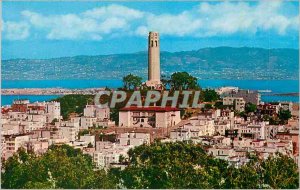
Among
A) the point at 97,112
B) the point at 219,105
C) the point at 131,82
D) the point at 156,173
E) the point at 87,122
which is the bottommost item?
the point at 156,173

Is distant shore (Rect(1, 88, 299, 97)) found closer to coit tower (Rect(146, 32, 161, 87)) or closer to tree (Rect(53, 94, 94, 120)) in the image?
tree (Rect(53, 94, 94, 120))

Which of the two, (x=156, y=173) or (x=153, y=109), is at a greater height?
(x=153, y=109)

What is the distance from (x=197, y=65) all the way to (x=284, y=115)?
4.20 ft

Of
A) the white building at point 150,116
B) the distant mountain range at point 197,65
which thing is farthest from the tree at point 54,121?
the white building at point 150,116

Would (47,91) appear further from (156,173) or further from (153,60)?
(156,173)

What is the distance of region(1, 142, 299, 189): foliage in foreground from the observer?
274 inches

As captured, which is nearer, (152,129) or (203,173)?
(203,173)

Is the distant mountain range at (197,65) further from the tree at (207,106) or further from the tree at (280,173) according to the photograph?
the tree at (280,173)

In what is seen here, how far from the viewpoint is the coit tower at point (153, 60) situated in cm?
956

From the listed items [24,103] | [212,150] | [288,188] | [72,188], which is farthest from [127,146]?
[24,103]

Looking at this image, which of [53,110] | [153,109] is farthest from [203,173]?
[53,110]

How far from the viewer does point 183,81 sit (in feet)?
32.8

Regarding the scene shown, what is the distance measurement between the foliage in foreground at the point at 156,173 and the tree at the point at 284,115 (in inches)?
69.0

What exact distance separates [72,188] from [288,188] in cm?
203
